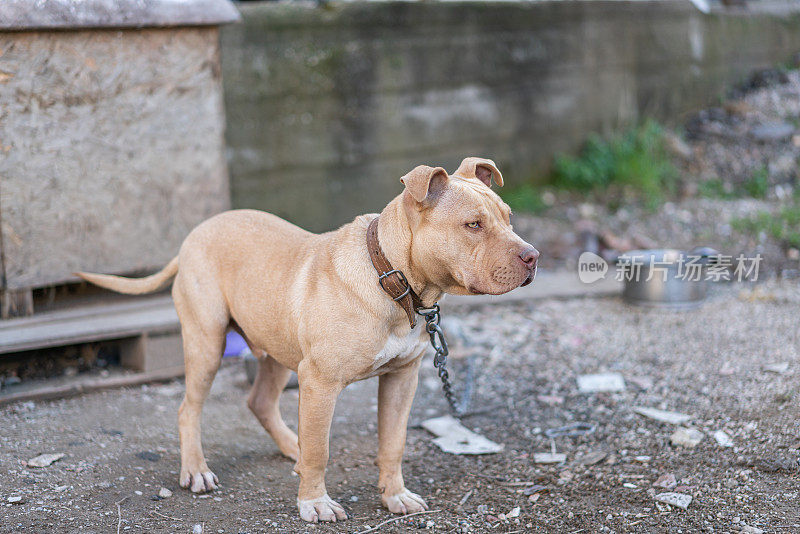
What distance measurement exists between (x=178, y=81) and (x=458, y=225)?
2.55 metres

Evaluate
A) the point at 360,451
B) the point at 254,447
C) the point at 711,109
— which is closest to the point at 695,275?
the point at 360,451

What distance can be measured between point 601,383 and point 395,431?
1.88 metres

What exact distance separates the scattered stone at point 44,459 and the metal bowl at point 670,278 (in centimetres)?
414

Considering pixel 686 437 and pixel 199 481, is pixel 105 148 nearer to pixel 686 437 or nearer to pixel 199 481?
pixel 199 481

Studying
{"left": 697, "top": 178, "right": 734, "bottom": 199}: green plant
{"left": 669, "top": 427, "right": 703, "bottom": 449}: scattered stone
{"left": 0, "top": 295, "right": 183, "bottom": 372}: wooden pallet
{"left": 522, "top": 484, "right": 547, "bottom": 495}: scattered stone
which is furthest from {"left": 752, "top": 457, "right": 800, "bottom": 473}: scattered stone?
{"left": 697, "top": 178, "right": 734, "bottom": 199}: green plant

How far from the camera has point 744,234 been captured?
7574 millimetres

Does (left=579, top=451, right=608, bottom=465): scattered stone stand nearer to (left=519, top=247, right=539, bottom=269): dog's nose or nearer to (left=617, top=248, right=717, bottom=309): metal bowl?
(left=519, top=247, right=539, bottom=269): dog's nose

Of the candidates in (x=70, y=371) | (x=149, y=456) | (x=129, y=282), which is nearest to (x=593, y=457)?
(x=149, y=456)

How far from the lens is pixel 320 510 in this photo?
3395 mm

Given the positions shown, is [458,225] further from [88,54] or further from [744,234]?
[744,234]

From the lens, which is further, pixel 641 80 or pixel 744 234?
pixel 641 80

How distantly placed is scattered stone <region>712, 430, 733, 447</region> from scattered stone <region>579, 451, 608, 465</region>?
565 millimetres

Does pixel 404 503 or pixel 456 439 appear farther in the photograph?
pixel 456 439

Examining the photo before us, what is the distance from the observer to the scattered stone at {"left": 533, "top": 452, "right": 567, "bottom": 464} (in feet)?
13.2
